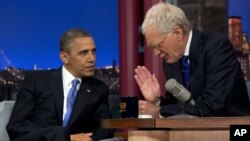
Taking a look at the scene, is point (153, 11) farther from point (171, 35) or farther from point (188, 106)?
point (188, 106)

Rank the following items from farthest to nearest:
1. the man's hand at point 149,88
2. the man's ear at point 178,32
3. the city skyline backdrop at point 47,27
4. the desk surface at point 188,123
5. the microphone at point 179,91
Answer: the city skyline backdrop at point 47,27 < the man's ear at point 178,32 < the man's hand at point 149,88 < the microphone at point 179,91 < the desk surface at point 188,123

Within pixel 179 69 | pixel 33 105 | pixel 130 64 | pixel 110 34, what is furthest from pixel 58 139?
pixel 110 34

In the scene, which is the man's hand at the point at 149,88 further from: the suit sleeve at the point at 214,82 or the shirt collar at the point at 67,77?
the shirt collar at the point at 67,77

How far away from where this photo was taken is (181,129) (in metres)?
2.39

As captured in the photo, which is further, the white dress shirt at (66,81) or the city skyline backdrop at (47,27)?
the city skyline backdrop at (47,27)

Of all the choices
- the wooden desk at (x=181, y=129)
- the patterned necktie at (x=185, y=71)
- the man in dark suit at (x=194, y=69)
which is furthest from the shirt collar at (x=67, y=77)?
the wooden desk at (x=181, y=129)

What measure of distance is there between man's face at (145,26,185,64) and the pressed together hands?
144 mm

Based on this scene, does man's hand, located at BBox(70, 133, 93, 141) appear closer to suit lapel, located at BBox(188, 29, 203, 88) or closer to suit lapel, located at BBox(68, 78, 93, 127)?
suit lapel, located at BBox(68, 78, 93, 127)

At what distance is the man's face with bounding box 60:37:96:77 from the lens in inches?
132

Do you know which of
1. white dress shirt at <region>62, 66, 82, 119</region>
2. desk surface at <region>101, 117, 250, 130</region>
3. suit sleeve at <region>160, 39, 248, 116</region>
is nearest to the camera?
desk surface at <region>101, 117, 250, 130</region>

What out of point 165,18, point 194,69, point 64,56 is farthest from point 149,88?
point 64,56

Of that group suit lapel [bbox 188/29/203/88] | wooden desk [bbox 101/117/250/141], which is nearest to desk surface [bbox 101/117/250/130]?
wooden desk [bbox 101/117/250/141]

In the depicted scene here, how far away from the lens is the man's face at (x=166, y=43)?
294 centimetres

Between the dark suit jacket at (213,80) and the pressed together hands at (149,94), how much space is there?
0.06 metres
